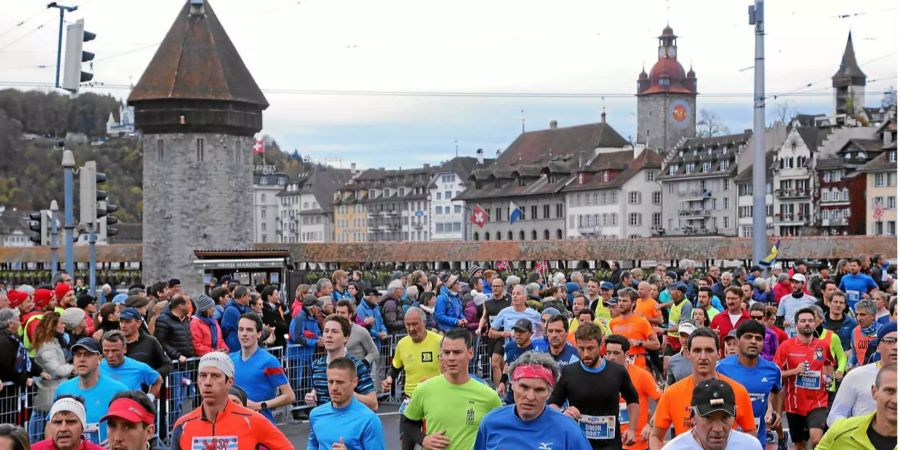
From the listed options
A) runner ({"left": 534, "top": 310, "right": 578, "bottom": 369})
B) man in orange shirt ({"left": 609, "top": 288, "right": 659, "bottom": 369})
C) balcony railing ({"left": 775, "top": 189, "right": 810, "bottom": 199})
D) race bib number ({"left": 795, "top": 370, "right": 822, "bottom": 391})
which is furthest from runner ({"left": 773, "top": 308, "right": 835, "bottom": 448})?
balcony railing ({"left": 775, "top": 189, "right": 810, "bottom": 199})

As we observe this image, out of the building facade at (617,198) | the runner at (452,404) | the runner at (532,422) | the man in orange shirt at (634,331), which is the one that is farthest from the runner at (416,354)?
the building facade at (617,198)

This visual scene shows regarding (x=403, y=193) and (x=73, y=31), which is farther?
(x=403, y=193)

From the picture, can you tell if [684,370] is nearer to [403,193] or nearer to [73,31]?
[73,31]

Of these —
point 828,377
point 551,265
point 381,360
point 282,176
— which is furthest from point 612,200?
point 828,377

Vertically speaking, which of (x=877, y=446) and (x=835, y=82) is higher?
(x=835, y=82)

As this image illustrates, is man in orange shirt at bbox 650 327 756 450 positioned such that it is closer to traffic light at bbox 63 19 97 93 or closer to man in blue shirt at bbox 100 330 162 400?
man in blue shirt at bbox 100 330 162 400

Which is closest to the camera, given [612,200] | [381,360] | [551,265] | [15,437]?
[15,437]

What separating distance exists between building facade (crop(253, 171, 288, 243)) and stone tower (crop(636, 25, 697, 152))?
45895 millimetres

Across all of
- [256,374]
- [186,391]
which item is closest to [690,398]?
[256,374]

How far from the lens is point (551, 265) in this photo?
66.5 m

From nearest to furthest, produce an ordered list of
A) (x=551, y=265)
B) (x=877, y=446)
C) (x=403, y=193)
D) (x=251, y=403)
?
(x=877, y=446)
(x=251, y=403)
(x=551, y=265)
(x=403, y=193)

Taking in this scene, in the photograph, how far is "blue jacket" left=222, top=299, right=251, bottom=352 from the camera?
16.8m

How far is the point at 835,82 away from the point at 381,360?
435 feet

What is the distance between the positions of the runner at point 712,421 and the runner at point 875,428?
0.73m
